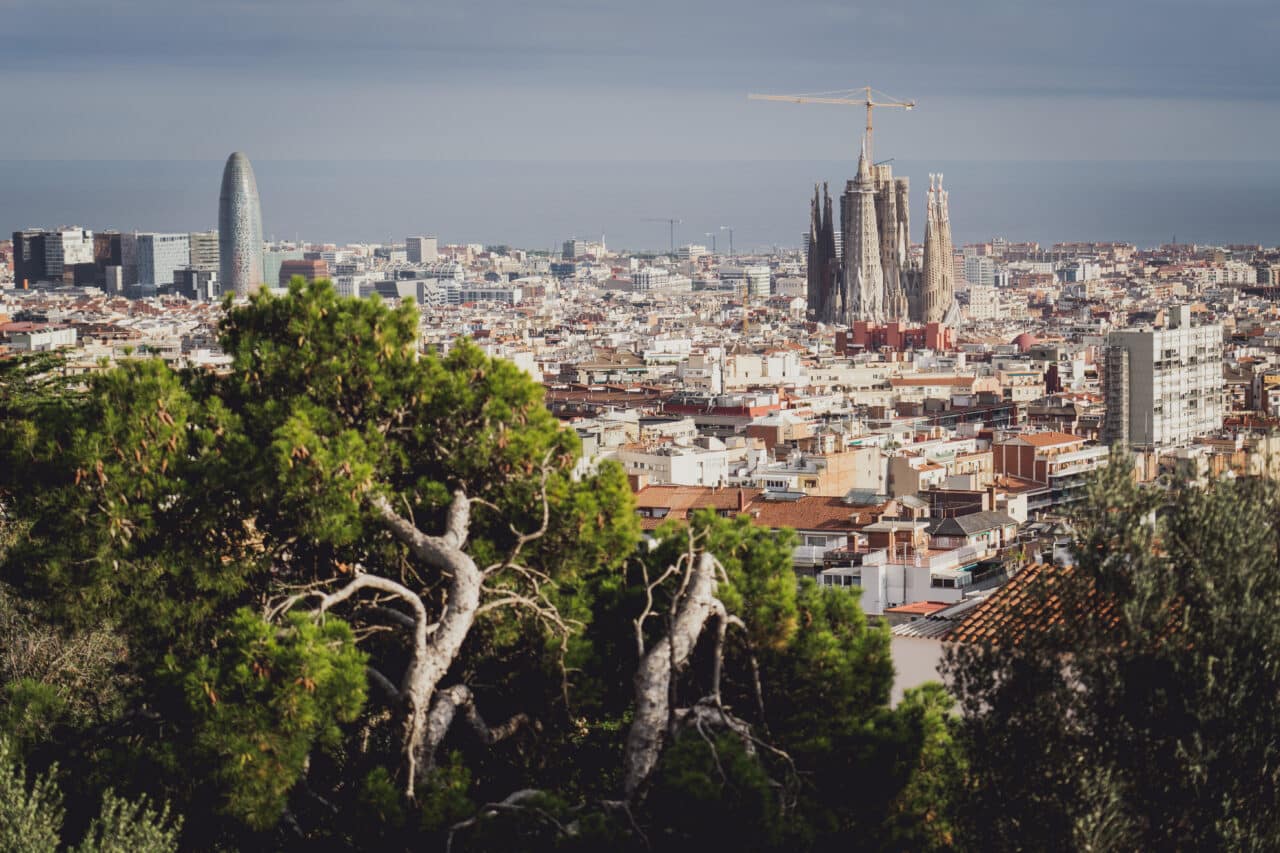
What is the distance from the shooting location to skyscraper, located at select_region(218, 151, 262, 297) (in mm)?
181125

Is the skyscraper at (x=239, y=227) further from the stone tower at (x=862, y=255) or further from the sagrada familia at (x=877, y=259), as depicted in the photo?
the stone tower at (x=862, y=255)

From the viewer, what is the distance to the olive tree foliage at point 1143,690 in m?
8.01

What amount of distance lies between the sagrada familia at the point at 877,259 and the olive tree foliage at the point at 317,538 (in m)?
121

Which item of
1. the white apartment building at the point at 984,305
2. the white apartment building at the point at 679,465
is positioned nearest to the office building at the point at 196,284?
the white apartment building at the point at 984,305

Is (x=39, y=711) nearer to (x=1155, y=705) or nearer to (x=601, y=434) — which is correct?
(x=1155, y=705)

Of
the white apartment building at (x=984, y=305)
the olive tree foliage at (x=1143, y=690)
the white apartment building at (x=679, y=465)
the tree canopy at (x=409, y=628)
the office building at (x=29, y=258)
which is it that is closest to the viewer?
the olive tree foliage at (x=1143, y=690)

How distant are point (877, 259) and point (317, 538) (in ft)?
406

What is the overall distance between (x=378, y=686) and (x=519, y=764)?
32.4 inches

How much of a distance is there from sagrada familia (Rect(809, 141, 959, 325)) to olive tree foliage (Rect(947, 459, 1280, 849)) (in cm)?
12229

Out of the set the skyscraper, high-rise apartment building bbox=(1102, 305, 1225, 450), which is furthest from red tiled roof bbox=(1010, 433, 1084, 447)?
the skyscraper

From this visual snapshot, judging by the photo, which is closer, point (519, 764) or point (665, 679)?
point (665, 679)

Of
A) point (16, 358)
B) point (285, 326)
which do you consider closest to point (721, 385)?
point (16, 358)

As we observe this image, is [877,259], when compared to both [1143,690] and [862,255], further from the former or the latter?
[1143,690]

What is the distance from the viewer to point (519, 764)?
32.8ft
